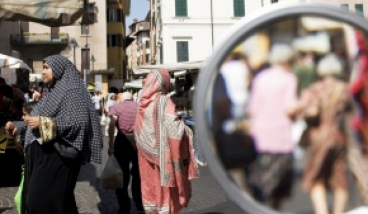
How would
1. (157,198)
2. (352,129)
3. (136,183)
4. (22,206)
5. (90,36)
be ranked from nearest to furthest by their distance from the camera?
(352,129) < (22,206) < (157,198) < (136,183) < (90,36)

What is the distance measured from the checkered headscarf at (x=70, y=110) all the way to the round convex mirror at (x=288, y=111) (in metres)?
2.79

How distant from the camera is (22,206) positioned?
4.62 meters

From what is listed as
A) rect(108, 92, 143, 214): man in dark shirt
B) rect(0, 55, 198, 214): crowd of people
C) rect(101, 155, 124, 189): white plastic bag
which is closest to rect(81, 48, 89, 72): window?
rect(108, 92, 143, 214): man in dark shirt

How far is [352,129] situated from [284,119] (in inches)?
6.9

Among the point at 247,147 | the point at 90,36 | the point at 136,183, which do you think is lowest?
the point at 136,183

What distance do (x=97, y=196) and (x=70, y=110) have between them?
3.49 metres

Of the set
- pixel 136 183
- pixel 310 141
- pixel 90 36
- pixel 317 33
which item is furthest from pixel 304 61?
pixel 90 36

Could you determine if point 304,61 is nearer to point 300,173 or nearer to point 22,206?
point 300,173

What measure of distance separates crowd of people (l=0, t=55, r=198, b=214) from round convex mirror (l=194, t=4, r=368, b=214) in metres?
2.75

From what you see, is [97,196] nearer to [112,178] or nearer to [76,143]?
[112,178]

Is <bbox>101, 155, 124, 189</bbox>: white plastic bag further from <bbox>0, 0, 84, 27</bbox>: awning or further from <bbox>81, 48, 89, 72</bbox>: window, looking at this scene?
<bbox>81, 48, 89, 72</bbox>: window

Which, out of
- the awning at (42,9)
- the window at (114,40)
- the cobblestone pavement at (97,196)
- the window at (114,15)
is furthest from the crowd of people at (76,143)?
the window at (114,15)

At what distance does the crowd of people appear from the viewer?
13.7 feet

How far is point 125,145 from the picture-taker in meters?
6.29
